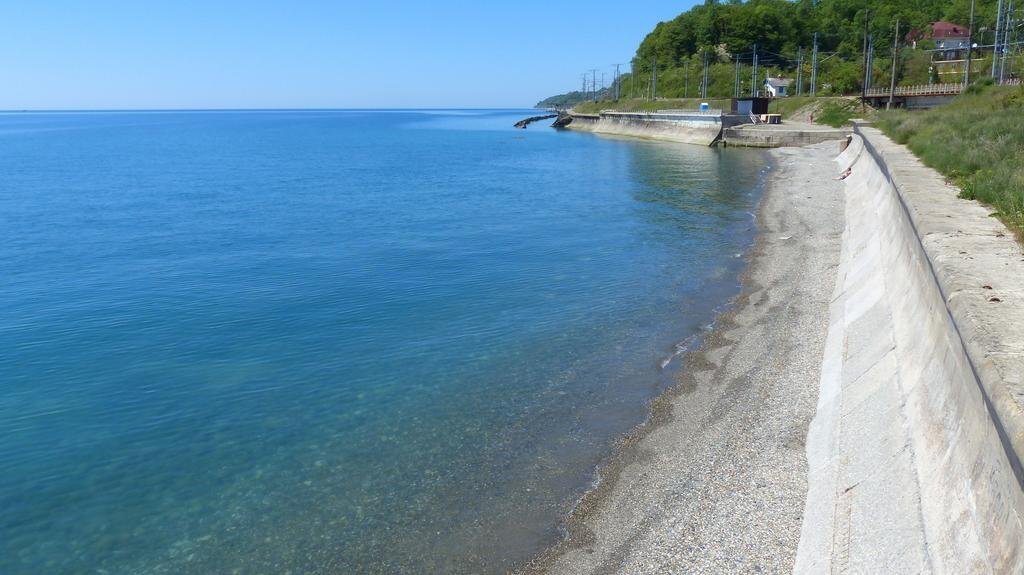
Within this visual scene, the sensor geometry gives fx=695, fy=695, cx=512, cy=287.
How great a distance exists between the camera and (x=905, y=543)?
8.60 metres

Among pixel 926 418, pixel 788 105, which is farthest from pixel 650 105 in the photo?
pixel 926 418

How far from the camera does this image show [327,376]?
687 inches

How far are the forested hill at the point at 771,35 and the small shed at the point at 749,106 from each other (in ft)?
168

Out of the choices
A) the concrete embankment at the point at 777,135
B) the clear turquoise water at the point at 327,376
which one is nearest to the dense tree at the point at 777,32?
the concrete embankment at the point at 777,135

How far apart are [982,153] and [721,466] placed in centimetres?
2159

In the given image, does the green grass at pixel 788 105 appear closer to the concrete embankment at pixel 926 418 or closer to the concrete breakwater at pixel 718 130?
the concrete breakwater at pixel 718 130

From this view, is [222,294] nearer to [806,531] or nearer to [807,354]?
[807,354]

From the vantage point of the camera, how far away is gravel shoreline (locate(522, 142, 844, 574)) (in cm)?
998

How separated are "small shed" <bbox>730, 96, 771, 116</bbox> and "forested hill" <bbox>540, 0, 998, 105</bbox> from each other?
51153mm

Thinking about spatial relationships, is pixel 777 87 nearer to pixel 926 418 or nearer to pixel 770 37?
pixel 770 37

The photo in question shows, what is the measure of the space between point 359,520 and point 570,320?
11.1 metres

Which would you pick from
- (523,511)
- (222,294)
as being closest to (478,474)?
(523,511)

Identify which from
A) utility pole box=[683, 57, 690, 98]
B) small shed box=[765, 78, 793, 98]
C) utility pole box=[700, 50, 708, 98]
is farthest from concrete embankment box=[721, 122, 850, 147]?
utility pole box=[683, 57, 690, 98]

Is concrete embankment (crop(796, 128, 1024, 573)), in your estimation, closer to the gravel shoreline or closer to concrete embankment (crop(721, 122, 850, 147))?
the gravel shoreline
